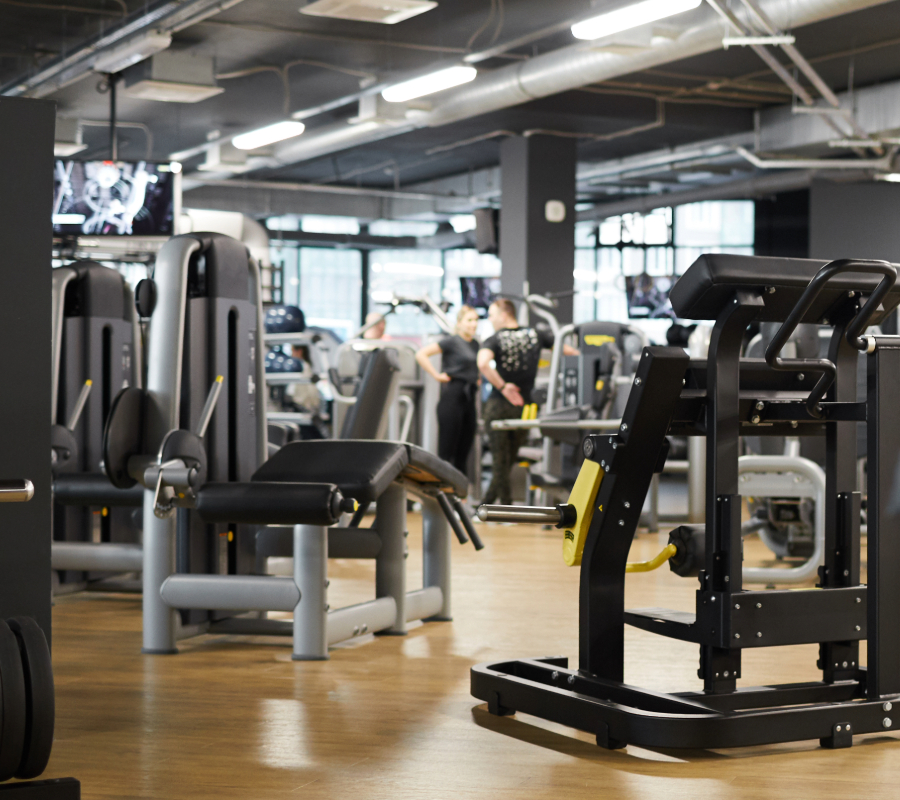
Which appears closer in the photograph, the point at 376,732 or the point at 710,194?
the point at 376,732

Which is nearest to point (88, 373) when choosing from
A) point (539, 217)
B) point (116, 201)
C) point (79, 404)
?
point (79, 404)

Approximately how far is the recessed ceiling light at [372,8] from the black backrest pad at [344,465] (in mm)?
4457

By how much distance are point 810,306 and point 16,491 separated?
173 cm

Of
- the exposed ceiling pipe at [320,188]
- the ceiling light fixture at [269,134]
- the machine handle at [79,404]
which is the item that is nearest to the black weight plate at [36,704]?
the machine handle at [79,404]

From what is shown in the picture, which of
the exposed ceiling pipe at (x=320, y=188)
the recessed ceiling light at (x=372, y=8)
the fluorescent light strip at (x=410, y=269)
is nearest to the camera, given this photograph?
the recessed ceiling light at (x=372, y=8)

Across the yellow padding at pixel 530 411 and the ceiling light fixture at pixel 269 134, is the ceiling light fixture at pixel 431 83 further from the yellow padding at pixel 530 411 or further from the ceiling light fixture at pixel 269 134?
the yellow padding at pixel 530 411

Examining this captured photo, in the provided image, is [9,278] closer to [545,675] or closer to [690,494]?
[545,675]

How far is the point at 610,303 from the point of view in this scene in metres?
18.9

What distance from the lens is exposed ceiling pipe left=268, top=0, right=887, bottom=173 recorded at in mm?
7961

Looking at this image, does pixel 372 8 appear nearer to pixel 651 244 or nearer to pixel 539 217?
pixel 539 217

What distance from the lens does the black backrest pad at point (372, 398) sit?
16.2 feet

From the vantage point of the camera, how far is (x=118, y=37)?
922cm

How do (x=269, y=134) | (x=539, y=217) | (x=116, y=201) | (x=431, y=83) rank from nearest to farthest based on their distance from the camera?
(x=116, y=201)
(x=431, y=83)
(x=269, y=134)
(x=539, y=217)

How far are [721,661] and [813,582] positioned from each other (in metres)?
3.24
